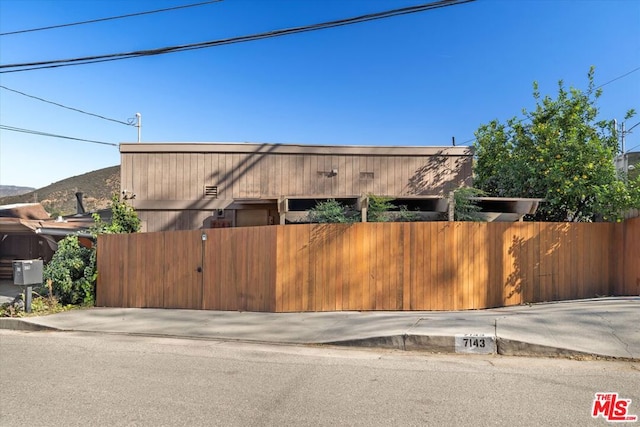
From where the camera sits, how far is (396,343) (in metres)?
7.25

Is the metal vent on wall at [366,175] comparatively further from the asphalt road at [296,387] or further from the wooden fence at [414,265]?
the asphalt road at [296,387]

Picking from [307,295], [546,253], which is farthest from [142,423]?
[546,253]

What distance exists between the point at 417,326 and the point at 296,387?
10.8 feet

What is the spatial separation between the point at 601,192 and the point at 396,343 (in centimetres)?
751

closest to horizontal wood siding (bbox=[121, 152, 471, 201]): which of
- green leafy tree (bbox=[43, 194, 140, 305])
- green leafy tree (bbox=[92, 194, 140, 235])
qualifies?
green leafy tree (bbox=[92, 194, 140, 235])

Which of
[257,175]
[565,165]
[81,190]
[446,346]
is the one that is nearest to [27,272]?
[257,175]

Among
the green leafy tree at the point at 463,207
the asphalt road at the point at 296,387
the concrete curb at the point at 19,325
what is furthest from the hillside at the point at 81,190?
the asphalt road at the point at 296,387

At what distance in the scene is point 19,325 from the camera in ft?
33.2

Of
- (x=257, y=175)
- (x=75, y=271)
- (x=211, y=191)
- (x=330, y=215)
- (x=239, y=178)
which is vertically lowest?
(x=75, y=271)

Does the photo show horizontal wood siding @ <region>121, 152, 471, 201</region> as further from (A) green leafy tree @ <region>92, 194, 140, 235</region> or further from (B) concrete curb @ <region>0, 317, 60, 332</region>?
(B) concrete curb @ <region>0, 317, 60, 332</region>

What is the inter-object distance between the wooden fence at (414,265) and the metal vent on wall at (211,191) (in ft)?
10.4

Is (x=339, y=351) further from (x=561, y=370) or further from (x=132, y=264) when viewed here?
(x=132, y=264)

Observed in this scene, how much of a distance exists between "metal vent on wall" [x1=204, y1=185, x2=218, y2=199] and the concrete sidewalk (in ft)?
14.1

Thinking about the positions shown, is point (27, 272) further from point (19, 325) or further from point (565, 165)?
Result: point (565, 165)
